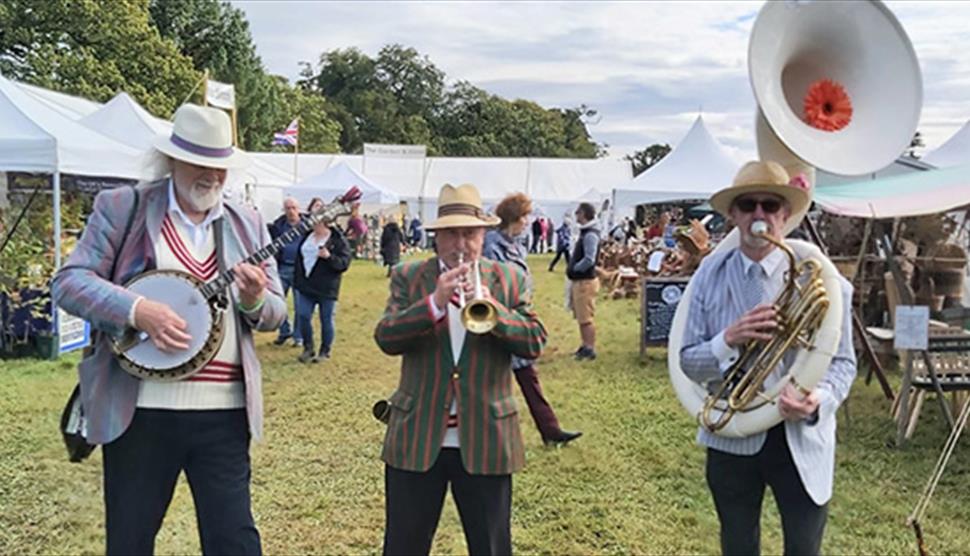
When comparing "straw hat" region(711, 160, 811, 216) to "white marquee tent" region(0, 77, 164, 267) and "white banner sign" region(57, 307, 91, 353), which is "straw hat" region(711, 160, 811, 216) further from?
"white banner sign" region(57, 307, 91, 353)

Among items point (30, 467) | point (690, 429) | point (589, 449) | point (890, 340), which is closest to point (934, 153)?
point (890, 340)

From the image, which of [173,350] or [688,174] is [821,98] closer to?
[173,350]

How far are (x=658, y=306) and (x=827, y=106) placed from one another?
23.4 feet

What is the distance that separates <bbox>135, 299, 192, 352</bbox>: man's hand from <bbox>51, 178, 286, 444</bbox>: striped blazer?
0.05 meters

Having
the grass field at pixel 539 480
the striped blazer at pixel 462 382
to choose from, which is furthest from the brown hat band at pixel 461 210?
the grass field at pixel 539 480

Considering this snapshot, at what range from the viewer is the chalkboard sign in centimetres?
998

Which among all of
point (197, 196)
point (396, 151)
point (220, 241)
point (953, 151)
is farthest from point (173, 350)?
point (396, 151)

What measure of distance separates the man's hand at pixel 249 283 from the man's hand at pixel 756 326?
1536 mm

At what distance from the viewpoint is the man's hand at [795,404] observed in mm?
2582

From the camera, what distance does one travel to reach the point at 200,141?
9.34 feet

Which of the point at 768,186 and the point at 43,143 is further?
the point at 43,143

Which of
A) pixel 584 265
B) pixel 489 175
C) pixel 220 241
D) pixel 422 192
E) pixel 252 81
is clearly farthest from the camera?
pixel 252 81

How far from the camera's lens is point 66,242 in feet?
34.4

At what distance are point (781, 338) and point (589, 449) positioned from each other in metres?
3.94
